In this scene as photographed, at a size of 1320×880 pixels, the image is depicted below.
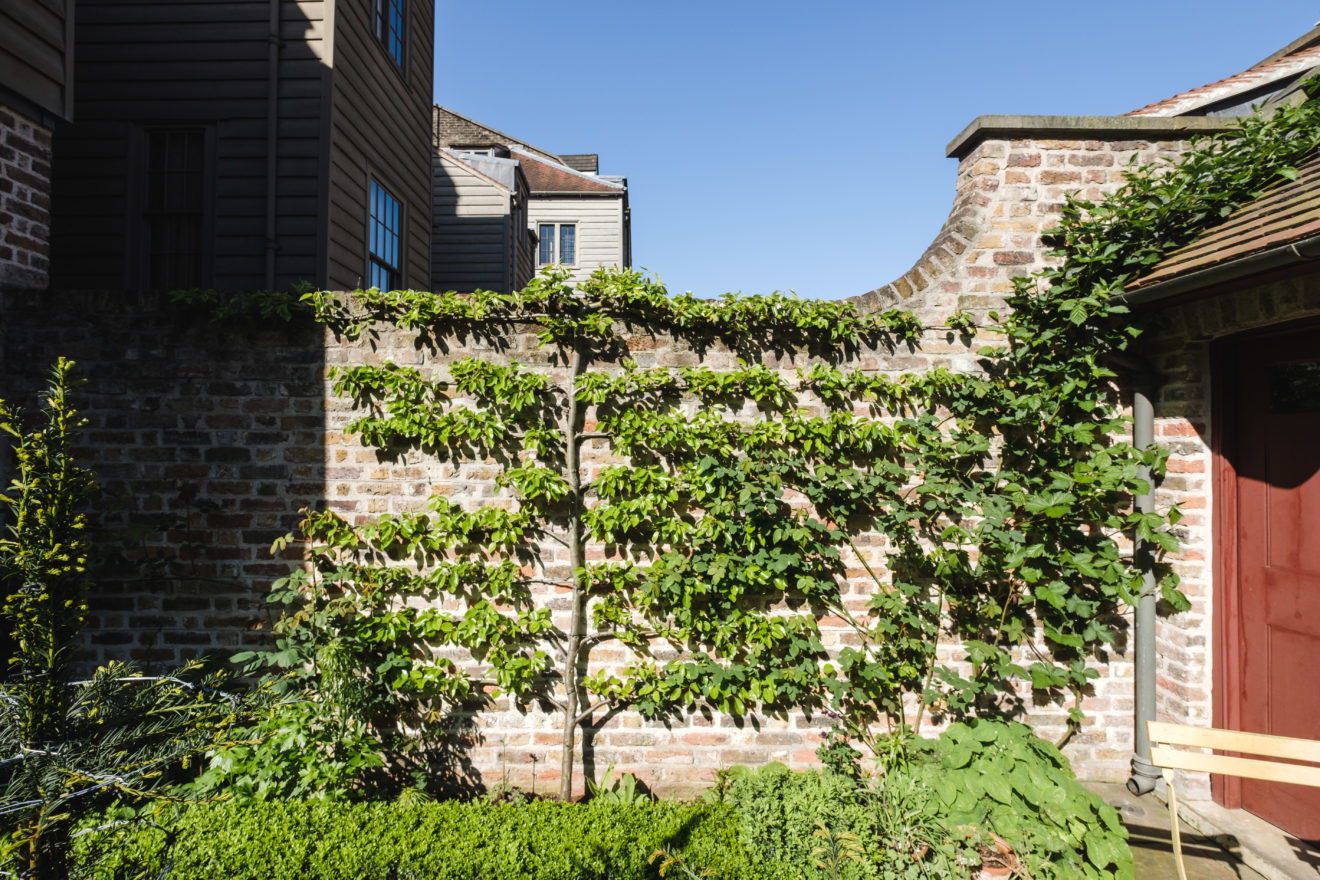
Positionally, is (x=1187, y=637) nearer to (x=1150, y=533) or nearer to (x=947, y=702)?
(x=1150, y=533)

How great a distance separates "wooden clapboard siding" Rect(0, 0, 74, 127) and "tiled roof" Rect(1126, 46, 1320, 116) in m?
6.76

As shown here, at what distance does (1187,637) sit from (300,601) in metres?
4.74

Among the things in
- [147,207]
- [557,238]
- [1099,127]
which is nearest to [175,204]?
[147,207]

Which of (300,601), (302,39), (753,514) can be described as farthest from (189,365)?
(302,39)

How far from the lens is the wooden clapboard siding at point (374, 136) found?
5961 mm

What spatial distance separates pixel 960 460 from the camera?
368cm

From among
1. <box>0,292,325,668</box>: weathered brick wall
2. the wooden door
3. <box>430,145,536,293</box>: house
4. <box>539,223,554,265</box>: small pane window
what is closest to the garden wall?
<box>0,292,325,668</box>: weathered brick wall

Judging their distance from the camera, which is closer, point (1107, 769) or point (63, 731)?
point (63, 731)

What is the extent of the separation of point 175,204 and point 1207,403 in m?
7.83

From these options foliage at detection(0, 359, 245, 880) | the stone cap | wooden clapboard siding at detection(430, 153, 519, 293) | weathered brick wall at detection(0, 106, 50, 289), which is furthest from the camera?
wooden clapboard siding at detection(430, 153, 519, 293)

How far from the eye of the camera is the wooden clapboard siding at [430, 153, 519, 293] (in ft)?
40.2

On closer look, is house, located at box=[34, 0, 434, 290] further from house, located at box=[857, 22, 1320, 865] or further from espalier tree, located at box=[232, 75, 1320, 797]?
house, located at box=[857, 22, 1320, 865]

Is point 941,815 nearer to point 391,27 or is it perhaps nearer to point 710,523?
point 710,523

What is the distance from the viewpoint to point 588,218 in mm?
18844
